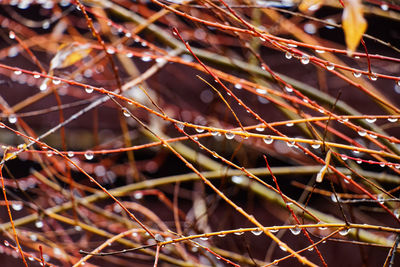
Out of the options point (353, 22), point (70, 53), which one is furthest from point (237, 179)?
point (353, 22)

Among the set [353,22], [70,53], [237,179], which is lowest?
[237,179]

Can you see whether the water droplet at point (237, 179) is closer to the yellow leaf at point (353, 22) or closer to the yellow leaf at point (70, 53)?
the yellow leaf at point (70, 53)

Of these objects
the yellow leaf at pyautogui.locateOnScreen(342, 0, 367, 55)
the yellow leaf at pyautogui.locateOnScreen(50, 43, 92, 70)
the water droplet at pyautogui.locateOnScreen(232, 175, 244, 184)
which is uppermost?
the yellow leaf at pyautogui.locateOnScreen(342, 0, 367, 55)

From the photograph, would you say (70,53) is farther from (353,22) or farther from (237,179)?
(353,22)

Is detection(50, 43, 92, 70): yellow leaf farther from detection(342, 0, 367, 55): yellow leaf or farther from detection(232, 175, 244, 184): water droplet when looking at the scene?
detection(342, 0, 367, 55): yellow leaf

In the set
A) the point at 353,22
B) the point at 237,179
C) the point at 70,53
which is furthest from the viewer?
the point at 237,179

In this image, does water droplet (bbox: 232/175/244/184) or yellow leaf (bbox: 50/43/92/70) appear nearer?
yellow leaf (bbox: 50/43/92/70)

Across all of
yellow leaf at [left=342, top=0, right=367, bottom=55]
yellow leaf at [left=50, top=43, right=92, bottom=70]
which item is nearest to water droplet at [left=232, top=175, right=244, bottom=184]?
yellow leaf at [left=50, top=43, right=92, bottom=70]

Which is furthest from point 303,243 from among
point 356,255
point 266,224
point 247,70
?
point 247,70

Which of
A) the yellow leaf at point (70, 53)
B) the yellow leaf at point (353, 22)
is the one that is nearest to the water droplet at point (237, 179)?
the yellow leaf at point (70, 53)
